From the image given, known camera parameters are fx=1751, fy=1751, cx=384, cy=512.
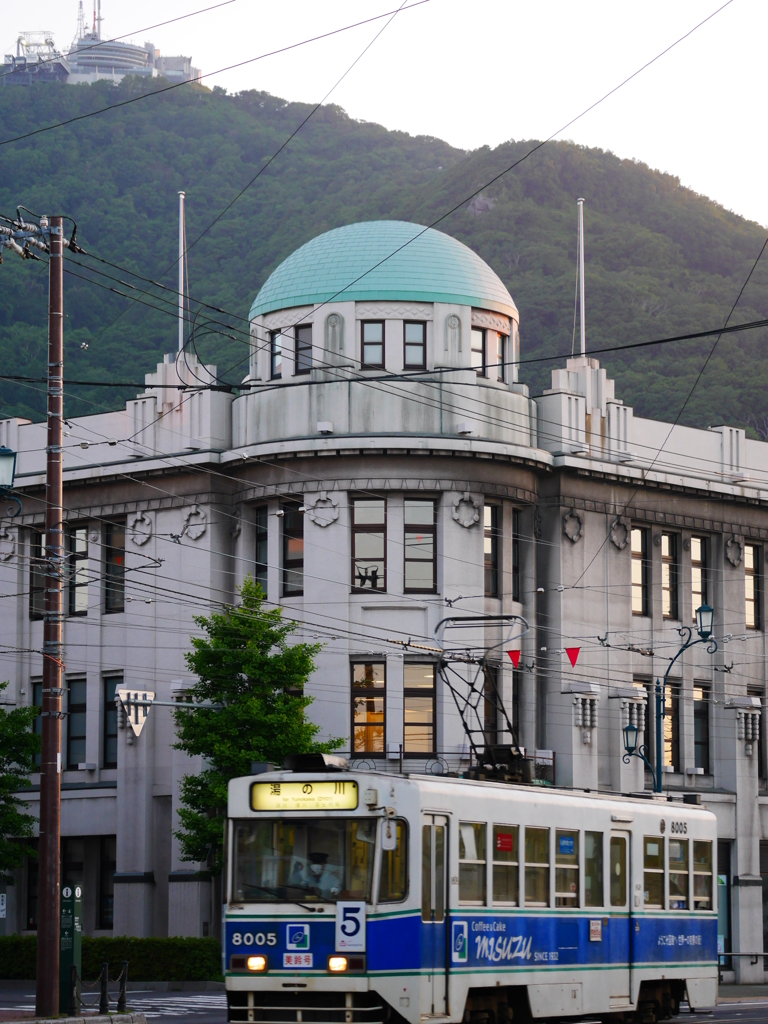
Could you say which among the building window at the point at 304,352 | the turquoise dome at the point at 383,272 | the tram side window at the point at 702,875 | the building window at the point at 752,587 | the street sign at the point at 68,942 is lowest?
the street sign at the point at 68,942

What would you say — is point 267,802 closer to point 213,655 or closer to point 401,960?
point 401,960

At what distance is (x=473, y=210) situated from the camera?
117562mm

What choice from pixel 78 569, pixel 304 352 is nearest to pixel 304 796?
pixel 304 352

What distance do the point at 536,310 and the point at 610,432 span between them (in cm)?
5019

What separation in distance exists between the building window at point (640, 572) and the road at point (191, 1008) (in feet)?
42.7

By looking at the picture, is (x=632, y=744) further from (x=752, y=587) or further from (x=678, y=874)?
(x=678, y=874)

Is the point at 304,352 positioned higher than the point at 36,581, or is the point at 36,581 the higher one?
the point at 304,352

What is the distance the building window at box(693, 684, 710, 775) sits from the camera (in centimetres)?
5109

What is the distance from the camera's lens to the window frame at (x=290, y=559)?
150 feet

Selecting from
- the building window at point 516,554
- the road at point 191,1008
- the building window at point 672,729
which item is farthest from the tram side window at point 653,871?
the building window at point 672,729

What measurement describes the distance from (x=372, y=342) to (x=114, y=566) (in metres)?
10.3

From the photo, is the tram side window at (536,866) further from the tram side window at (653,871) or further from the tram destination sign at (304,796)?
the tram destination sign at (304,796)

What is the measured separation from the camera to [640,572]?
50.2 m

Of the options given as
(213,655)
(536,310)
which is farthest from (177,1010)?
(536,310)
